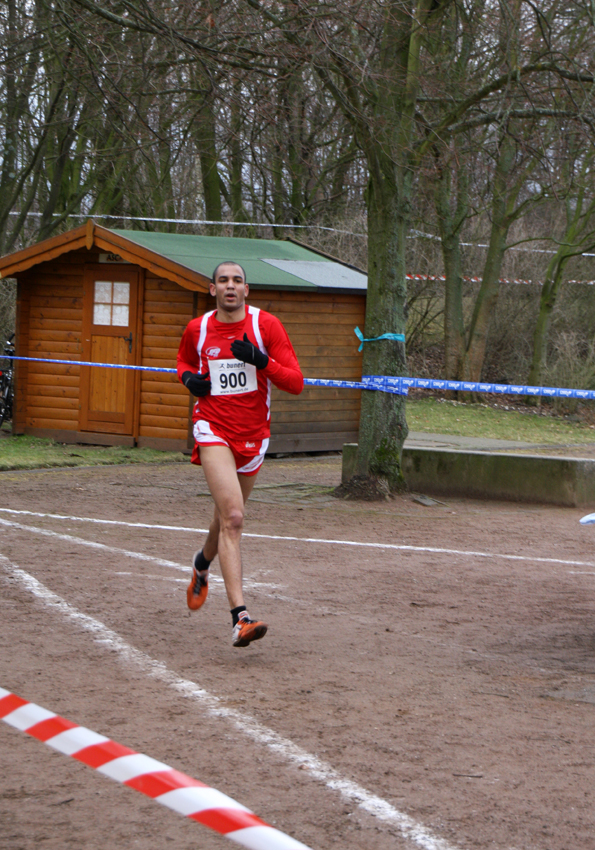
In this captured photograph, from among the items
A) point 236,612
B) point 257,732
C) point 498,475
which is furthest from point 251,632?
point 498,475

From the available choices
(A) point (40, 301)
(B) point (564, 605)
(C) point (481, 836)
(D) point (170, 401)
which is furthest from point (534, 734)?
(A) point (40, 301)

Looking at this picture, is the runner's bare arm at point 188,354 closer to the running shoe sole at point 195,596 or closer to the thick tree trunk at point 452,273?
the running shoe sole at point 195,596

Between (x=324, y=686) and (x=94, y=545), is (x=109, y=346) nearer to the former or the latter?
(x=94, y=545)

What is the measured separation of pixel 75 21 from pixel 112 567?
5.64 metres

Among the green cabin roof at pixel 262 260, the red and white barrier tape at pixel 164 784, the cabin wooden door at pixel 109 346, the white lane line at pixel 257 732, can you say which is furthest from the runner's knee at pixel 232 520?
the cabin wooden door at pixel 109 346

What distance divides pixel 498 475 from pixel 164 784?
9.59m

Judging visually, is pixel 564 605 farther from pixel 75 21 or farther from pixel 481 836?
pixel 75 21

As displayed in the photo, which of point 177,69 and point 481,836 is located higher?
point 177,69

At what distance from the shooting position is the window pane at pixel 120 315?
15.3 meters

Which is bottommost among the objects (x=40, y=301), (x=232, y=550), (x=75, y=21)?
(x=232, y=550)

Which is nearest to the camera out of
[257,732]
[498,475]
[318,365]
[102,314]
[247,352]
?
[257,732]

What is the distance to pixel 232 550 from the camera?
5.46 metres

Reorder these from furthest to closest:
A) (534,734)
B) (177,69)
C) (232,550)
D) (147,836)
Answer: (177,69) → (232,550) → (534,734) → (147,836)

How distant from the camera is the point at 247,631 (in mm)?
5168
